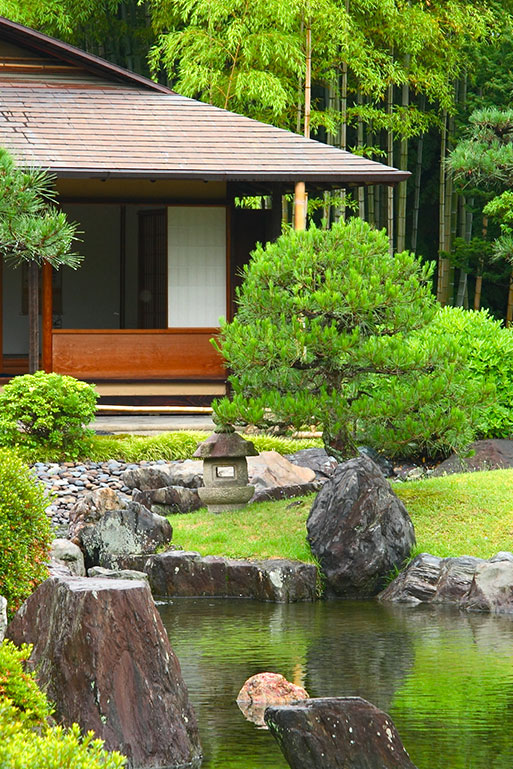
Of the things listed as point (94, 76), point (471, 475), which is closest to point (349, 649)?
point (471, 475)

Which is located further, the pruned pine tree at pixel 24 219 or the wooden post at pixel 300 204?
the wooden post at pixel 300 204

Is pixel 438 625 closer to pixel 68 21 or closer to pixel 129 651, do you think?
pixel 129 651

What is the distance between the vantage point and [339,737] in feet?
16.5

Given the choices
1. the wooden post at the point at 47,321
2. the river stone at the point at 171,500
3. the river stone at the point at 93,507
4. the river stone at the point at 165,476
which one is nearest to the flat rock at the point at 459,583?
the river stone at the point at 93,507

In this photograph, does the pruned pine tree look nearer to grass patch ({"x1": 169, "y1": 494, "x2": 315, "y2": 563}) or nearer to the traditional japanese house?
grass patch ({"x1": 169, "y1": 494, "x2": 315, "y2": 563})

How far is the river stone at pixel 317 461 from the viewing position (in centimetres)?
1263

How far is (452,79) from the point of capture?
76.1 ft

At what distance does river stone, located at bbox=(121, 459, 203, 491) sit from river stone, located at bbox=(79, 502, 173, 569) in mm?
1713

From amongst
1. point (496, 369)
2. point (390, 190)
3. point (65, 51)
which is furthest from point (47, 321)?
point (390, 190)

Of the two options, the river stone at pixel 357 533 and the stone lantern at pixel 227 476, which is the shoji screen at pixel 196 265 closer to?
the stone lantern at pixel 227 476

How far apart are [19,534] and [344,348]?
→ 4.38 meters

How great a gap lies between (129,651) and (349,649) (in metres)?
2.35

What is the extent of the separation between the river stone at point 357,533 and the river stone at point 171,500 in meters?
2.38

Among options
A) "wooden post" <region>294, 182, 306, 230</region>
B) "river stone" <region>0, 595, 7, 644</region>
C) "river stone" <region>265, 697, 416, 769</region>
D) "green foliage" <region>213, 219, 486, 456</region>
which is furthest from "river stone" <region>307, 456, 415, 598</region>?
"wooden post" <region>294, 182, 306, 230</region>
